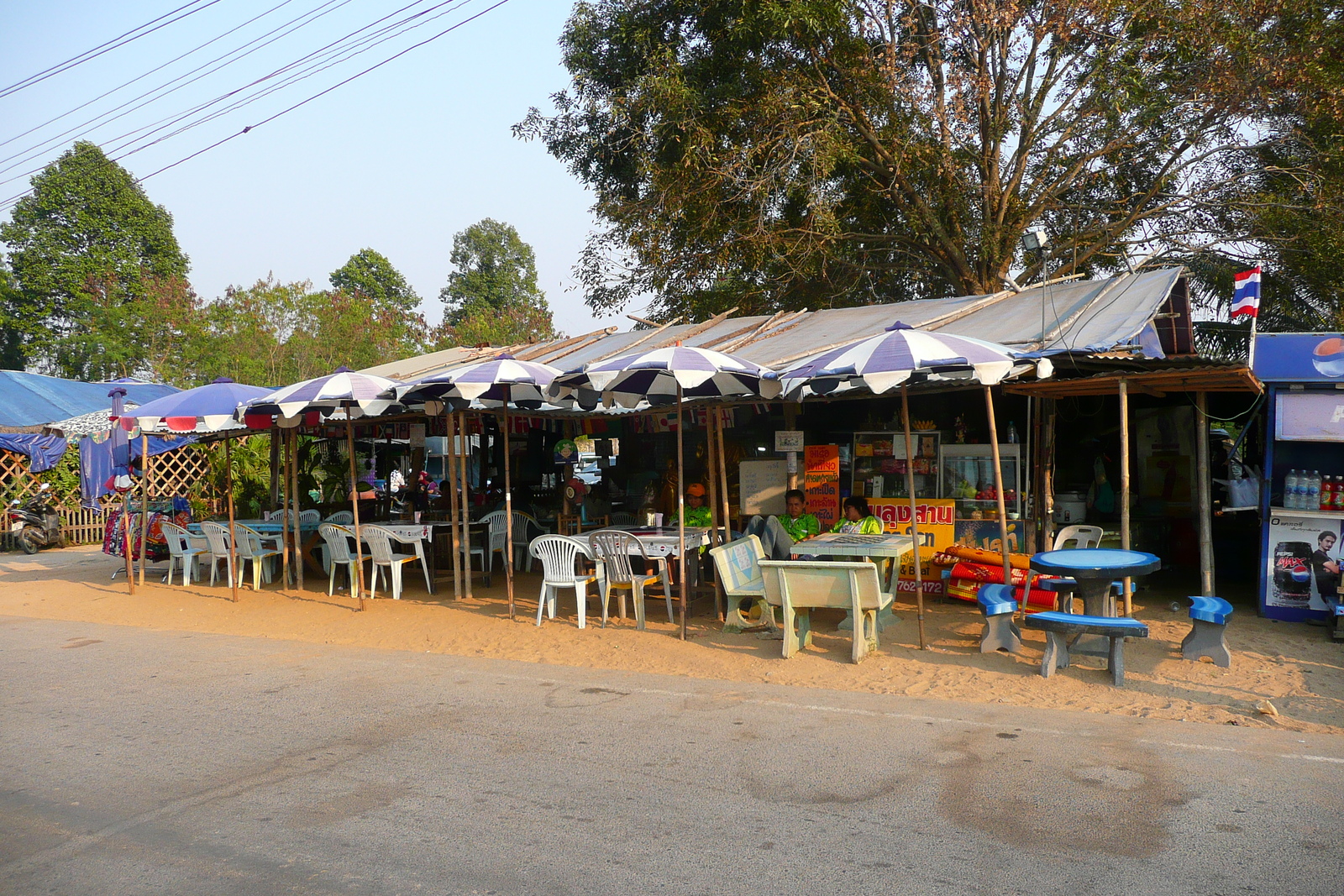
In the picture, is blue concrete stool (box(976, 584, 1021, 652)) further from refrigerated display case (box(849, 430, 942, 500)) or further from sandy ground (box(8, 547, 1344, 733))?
refrigerated display case (box(849, 430, 942, 500))

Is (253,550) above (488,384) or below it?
below

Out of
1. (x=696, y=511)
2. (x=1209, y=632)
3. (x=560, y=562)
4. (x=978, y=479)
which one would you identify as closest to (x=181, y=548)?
(x=560, y=562)

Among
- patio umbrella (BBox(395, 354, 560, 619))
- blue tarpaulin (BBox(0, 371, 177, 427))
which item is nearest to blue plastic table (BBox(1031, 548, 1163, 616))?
patio umbrella (BBox(395, 354, 560, 619))

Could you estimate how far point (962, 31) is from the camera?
15039mm

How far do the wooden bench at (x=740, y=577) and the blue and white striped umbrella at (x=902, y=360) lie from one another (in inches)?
62.8

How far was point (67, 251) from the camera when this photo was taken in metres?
39.1

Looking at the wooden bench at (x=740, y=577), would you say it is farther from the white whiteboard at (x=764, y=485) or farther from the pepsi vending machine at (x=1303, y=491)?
the pepsi vending machine at (x=1303, y=491)

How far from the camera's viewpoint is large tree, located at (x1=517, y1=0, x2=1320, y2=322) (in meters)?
13.9

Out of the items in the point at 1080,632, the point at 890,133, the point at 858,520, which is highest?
the point at 890,133

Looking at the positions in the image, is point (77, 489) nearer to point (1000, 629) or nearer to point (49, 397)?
point (49, 397)

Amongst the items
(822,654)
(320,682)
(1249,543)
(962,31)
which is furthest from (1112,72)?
(320,682)

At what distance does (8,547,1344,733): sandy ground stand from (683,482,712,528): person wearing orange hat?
1.03 meters

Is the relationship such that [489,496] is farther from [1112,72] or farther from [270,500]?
[1112,72]

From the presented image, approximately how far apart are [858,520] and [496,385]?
158 inches
